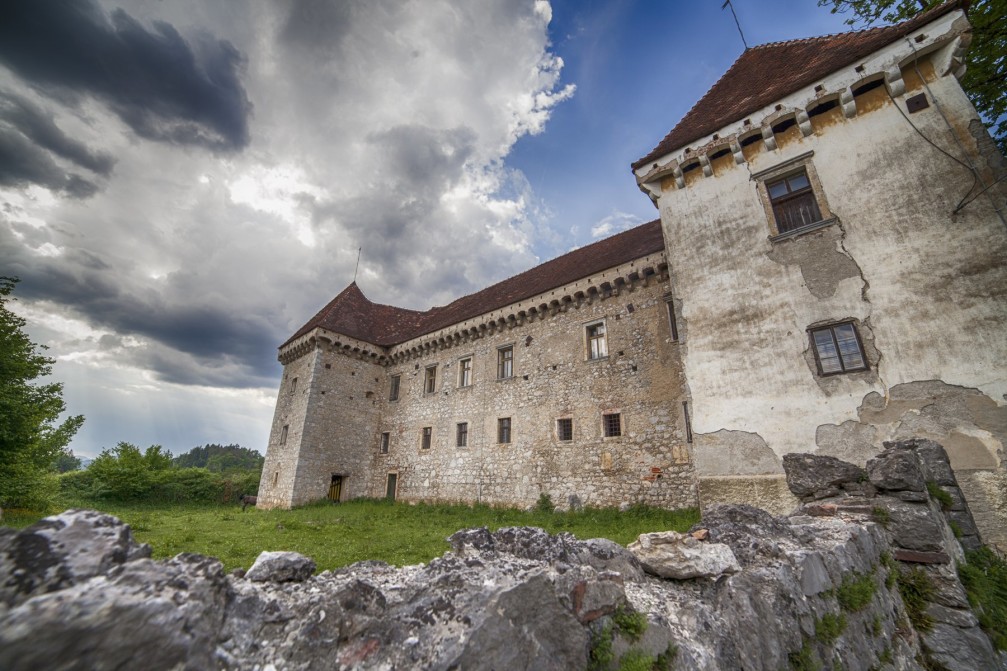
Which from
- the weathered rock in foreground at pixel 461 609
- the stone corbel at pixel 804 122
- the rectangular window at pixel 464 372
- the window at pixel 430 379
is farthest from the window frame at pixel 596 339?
the weathered rock in foreground at pixel 461 609

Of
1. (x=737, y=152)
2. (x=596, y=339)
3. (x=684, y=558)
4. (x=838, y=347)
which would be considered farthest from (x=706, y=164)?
(x=684, y=558)

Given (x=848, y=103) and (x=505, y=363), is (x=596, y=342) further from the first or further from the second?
(x=848, y=103)

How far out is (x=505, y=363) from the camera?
689 inches

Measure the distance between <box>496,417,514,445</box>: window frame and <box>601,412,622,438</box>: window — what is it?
3923 mm

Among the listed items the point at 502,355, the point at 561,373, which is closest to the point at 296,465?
the point at 502,355

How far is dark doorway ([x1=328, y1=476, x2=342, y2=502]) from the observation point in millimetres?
19406

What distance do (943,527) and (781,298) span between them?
183 inches

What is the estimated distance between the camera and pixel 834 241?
8.50 m

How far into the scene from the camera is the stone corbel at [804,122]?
30.3 feet

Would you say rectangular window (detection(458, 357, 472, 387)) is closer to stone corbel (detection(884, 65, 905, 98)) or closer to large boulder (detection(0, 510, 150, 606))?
stone corbel (detection(884, 65, 905, 98))

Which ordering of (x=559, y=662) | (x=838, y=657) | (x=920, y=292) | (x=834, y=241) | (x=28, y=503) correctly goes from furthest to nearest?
(x=28, y=503)
(x=834, y=241)
(x=920, y=292)
(x=838, y=657)
(x=559, y=662)

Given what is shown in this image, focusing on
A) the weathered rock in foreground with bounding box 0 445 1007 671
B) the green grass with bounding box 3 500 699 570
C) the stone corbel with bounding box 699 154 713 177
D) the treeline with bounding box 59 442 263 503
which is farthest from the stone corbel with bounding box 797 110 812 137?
the treeline with bounding box 59 442 263 503

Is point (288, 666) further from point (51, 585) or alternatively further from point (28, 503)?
point (28, 503)

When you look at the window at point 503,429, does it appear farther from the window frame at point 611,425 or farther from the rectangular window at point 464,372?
the window frame at point 611,425
